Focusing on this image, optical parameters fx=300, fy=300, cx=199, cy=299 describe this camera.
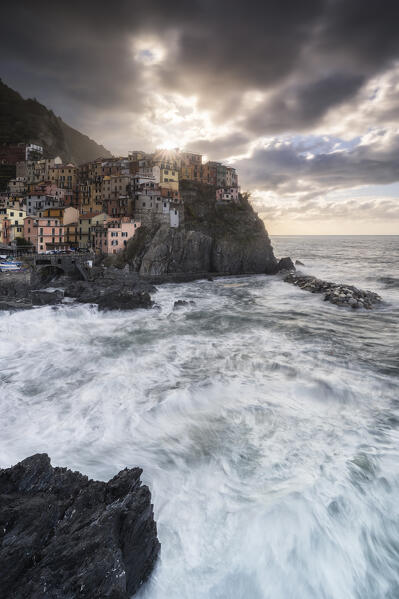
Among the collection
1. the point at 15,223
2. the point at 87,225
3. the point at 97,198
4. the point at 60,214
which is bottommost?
the point at 15,223

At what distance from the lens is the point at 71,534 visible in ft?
20.5

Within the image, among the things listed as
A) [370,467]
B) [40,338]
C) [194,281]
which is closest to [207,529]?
[370,467]

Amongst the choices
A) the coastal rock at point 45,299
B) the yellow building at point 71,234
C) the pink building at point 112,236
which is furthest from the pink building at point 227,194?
the coastal rock at point 45,299

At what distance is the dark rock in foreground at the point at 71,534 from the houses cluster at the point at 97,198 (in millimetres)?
56049

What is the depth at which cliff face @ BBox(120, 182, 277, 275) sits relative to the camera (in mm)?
60344

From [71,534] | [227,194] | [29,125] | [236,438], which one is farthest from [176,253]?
[29,125]

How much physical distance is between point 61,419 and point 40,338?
14316 mm

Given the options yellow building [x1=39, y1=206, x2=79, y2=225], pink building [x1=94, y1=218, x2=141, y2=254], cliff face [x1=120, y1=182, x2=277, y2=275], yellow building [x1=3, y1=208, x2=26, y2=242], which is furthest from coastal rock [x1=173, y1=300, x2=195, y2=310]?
yellow building [x1=3, y1=208, x2=26, y2=242]

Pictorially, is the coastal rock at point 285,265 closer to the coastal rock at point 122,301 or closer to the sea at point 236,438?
the coastal rock at point 122,301

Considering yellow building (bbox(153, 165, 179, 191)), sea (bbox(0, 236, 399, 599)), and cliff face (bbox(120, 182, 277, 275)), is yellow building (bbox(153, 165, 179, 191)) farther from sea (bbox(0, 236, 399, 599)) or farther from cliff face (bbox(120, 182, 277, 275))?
sea (bbox(0, 236, 399, 599))

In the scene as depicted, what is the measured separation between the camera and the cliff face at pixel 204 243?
60.3 m

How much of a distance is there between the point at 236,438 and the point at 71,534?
7.92 m

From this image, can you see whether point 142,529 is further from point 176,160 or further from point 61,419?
point 176,160

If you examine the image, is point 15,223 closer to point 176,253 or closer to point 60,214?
point 60,214
